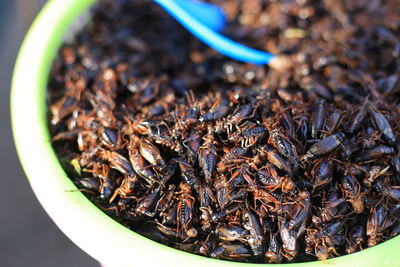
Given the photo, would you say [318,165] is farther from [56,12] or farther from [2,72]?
[2,72]

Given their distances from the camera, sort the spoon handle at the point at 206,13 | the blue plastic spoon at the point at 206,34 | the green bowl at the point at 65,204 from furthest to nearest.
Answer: the spoon handle at the point at 206,13 → the blue plastic spoon at the point at 206,34 → the green bowl at the point at 65,204

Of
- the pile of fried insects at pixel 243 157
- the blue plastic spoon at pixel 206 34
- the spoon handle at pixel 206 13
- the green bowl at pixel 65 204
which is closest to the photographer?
the green bowl at pixel 65 204

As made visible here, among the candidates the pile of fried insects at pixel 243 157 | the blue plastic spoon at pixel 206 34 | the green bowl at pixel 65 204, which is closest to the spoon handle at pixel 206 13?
the blue plastic spoon at pixel 206 34

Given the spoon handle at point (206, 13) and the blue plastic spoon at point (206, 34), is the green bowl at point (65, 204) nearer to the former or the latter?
the blue plastic spoon at point (206, 34)

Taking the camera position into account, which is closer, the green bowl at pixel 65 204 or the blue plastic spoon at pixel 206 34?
the green bowl at pixel 65 204

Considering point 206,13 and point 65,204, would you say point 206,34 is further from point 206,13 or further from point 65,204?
point 65,204

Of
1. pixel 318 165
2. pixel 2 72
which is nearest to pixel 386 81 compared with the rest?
pixel 318 165

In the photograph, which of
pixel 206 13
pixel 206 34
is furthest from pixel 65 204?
pixel 206 13
